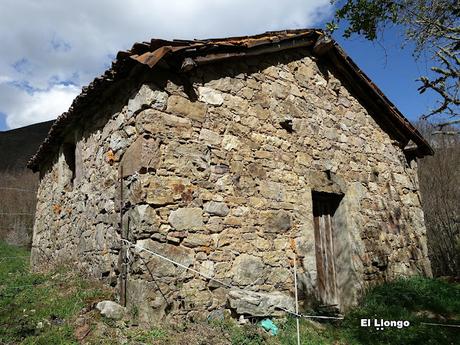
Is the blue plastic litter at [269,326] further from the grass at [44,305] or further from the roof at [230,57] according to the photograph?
the roof at [230,57]

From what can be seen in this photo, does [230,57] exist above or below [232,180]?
above

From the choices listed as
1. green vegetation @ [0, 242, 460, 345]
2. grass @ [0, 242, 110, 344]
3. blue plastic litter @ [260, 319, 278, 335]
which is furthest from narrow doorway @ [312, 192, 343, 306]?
grass @ [0, 242, 110, 344]

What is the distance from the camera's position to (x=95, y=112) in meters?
5.96

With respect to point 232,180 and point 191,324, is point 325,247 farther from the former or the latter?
point 191,324

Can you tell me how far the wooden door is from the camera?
6367 millimetres

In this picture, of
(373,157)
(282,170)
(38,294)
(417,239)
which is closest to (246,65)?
(282,170)

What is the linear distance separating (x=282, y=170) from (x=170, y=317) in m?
2.66

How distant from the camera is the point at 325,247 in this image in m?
6.58

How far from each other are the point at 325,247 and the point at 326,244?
6 cm

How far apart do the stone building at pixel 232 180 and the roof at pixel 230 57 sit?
0.08 feet

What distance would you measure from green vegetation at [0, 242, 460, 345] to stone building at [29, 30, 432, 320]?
0.95 ft

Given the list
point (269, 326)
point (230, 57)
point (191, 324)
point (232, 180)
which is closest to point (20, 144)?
point (230, 57)

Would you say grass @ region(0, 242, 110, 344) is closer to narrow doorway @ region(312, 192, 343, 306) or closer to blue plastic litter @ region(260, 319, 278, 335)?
blue plastic litter @ region(260, 319, 278, 335)

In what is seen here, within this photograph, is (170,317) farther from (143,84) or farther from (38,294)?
(143,84)
